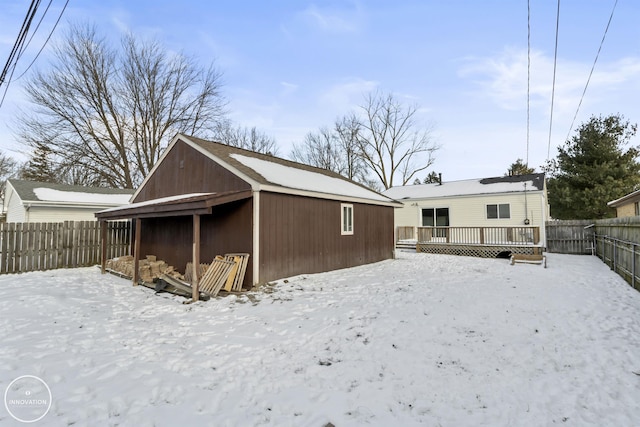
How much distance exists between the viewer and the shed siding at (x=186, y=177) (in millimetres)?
8953

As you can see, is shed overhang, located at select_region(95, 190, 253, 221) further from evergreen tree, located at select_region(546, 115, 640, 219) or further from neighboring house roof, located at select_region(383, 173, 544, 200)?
evergreen tree, located at select_region(546, 115, 640, 219)

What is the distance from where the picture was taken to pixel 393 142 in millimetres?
34250

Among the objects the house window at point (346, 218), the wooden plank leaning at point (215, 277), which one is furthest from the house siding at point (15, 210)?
the house window at point (346, 218)

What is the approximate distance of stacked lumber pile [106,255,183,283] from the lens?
9.31 metres

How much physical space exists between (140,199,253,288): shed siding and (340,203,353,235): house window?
399 cm

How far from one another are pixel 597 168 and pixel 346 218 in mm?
20406

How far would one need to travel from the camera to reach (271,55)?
14789mm

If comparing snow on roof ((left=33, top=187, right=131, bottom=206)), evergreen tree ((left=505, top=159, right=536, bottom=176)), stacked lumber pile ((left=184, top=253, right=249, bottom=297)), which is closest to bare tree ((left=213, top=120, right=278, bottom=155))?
snow on roof ((left=33, top=187, right=131, bottom=206))

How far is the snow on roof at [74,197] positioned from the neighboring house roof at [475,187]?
57.2 feet

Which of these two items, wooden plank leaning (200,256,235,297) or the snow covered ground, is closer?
the snow covered ground

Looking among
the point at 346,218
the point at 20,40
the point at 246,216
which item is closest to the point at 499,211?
the point at 346,218

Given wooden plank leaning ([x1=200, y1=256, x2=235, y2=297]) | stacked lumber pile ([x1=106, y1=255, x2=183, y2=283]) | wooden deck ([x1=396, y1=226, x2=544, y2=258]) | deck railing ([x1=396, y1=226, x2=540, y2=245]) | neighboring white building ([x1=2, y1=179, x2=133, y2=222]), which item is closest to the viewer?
wooden plank leaning ([x1=200, y1=256, x2=235, y2=297])

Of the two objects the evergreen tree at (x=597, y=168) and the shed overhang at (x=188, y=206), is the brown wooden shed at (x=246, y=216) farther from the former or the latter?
the evergreen tree at (x=597, y=168)

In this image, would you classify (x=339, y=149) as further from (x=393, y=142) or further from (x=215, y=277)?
(x=215, y=277)
